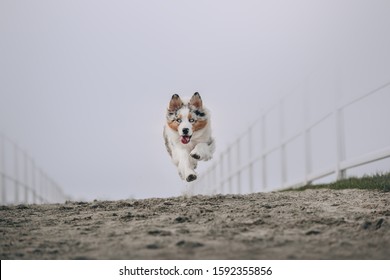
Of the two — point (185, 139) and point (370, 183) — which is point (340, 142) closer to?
point (370, 183)

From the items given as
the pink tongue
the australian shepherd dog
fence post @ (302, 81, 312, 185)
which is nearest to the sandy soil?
the australian shepherd dog

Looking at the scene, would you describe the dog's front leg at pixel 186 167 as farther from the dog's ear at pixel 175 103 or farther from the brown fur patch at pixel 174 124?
the dog's ear at pixel 175 103

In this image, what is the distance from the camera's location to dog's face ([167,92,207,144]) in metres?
8.37

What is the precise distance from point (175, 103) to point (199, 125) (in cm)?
39

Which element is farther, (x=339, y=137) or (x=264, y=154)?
(x=264, y=154)

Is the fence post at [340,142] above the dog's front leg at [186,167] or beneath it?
above

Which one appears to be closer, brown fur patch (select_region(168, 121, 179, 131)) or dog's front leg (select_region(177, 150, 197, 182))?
dog's front leg (select_region(177, 150, 197, 182))

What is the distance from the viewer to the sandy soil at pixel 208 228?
4895mm

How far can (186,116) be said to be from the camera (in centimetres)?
843

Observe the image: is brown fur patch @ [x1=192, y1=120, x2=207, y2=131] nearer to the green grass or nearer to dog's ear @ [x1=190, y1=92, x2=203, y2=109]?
dog's ear @ [x1=190, y1=92, x2=203, y2=109]

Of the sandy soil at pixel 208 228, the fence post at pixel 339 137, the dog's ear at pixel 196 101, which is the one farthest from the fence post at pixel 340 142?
the dog's ear at pixel 196 101

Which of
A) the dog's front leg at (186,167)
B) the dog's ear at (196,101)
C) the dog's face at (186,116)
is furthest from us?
the dog's ear at (196,101)

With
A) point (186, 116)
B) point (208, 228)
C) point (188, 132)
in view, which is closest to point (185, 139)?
point (188, 132)

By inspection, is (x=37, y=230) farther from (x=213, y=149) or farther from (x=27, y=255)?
(x=213, y=149)
